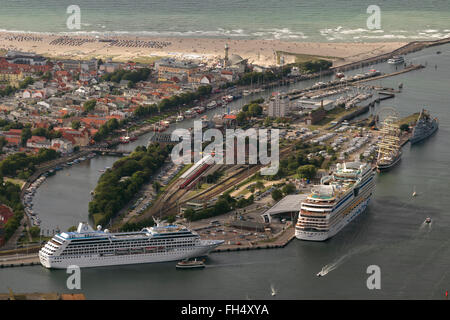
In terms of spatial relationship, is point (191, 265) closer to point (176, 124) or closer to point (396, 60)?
point (176, 124)

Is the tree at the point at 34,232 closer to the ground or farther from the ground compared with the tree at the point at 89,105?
closer to the ground

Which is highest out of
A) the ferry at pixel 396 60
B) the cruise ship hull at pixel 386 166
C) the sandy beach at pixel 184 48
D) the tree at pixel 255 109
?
the sandy beach at pixel 184 48

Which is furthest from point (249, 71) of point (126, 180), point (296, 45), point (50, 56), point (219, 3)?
point (219, 3)

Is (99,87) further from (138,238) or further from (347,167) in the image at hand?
(138,238)

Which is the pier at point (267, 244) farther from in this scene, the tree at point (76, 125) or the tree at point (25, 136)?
the tree at point (76, 125)

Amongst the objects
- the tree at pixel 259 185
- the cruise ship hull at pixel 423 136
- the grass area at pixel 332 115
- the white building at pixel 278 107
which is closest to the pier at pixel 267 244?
the tree at pixel 259 185

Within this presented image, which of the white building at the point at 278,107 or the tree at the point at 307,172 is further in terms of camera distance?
the white building at the point at 278,107

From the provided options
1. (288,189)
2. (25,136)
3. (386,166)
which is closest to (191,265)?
(288,189)
